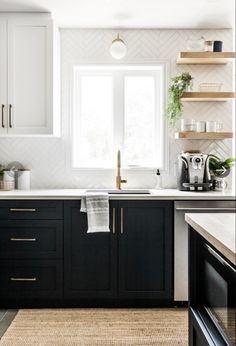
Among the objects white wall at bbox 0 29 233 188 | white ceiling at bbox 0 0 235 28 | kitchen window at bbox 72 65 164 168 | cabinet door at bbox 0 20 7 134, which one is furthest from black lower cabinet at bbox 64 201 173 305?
white ceiling at bbox 0 0 235 28

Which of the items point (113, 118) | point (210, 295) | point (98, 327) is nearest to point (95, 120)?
point (113, 118)

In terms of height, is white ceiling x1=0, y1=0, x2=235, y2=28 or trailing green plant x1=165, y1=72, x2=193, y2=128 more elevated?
white ceiling x1=0, y1=0, x2=235, y2=28

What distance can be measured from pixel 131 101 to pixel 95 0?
1.11 meters

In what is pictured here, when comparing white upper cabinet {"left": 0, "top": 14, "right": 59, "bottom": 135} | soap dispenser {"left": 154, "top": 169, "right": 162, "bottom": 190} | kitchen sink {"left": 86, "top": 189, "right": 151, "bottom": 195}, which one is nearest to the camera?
white upper cabinet {"left": 0, "top": 14, "right": 59, "bottom": 135}

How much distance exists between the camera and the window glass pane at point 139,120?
161 inches

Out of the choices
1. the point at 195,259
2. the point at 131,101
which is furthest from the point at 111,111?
the point at 195,259

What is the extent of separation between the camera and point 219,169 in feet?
12.3

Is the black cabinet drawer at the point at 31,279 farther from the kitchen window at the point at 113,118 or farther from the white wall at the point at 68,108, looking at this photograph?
the kitchen window at the point at 113,118

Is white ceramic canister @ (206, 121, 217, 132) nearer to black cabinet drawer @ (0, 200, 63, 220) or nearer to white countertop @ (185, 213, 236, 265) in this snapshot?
black cabinet drawer @ (0, 200, 63, 220)

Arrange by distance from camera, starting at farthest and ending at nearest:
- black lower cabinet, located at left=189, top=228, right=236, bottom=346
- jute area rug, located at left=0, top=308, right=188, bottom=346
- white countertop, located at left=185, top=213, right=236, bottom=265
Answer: jute area rug, located at left=0, top=308, right=188, bottom=346
black lower cabinet, located at left=189, top=228, right=236, bottom=346
white countertop, located at left=185, top=213, right=236, bottom=265

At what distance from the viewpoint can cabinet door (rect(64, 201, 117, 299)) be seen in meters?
3.33

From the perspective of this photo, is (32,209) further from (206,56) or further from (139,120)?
(206,56)

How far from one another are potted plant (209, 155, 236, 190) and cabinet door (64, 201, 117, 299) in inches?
40.0

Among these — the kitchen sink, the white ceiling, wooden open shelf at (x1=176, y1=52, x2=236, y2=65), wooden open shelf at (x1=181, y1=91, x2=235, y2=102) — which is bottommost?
the kitchen sink
